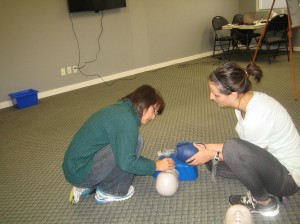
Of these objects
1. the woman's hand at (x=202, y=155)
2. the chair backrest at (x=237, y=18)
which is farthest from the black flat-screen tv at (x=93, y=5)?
the woman's hand at (x=202, y=155)

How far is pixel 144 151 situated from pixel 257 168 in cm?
119

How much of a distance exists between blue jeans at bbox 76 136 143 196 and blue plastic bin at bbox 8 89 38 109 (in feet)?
8.97

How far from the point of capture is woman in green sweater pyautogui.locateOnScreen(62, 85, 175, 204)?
4.84ft

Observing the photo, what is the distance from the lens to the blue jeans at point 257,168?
137 cm

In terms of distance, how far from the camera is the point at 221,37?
6320 millimetres

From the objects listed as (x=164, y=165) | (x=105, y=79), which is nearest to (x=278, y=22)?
(x=105, y=79)

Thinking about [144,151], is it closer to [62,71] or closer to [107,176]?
[107,176]

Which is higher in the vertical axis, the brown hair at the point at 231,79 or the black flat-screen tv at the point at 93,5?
the black flat-screen tv at the point at 93,5

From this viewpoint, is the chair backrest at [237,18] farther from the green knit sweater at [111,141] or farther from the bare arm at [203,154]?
the green knit sweater at [111,141]

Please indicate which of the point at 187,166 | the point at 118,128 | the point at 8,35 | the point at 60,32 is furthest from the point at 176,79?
the point at 118,128

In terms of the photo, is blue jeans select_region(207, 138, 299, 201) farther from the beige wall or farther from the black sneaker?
the beige wall

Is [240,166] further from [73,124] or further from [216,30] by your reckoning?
[216,30]

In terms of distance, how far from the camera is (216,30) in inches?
252

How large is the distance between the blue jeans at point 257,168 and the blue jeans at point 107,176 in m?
0.63
